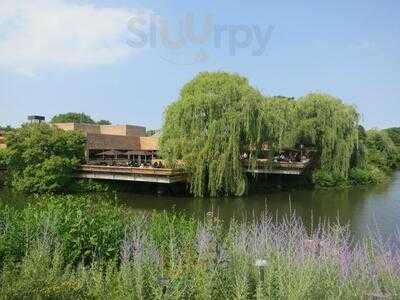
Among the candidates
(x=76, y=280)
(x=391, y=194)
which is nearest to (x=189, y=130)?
(x=391, y=194)

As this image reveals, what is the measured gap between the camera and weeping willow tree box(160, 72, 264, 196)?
30891 millimetres

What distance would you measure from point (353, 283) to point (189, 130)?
2679 cm

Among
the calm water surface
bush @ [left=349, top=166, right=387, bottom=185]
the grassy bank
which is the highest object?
the grassy bank

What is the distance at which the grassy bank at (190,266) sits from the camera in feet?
17.0

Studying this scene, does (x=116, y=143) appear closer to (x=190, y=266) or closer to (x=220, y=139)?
(x=220, y=139)

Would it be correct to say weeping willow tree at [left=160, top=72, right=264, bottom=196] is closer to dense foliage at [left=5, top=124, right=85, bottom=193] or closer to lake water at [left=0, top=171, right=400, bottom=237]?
lake water at [left=0, top=171, right=400, bottom=237]

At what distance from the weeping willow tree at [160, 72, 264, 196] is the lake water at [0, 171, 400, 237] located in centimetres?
136

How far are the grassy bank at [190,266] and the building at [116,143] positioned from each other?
33.0m

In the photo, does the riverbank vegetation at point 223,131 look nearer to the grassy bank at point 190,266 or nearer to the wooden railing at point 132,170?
the wooden railing at point 132,170

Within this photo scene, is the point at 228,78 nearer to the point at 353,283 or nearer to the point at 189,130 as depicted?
the point at 189,130

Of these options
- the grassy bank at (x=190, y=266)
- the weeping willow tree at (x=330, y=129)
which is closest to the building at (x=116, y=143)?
the weeping willow tree at (x=330, y=129)

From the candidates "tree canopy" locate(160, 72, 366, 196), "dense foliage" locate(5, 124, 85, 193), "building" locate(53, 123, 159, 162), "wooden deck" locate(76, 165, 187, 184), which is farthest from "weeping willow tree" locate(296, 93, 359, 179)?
"dense foliage" locate(5, 124, 85, 193)

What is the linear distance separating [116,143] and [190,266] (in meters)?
41.8

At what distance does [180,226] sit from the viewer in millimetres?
9320
